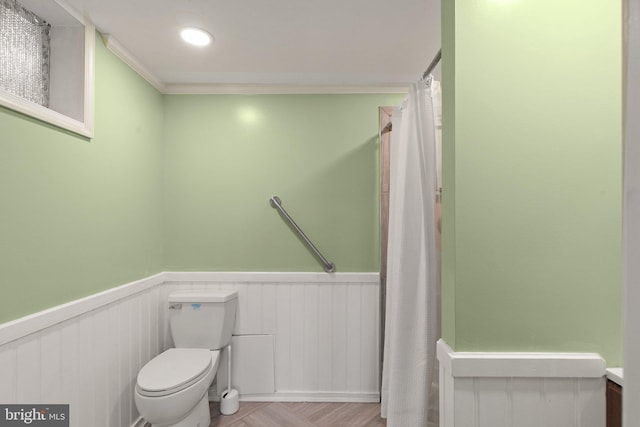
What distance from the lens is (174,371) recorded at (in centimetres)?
163

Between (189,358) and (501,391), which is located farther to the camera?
(189,358)

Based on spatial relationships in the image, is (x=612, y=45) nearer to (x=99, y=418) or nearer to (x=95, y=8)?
(x=95, y=8)

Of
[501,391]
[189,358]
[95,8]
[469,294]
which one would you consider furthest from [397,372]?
[95,8]

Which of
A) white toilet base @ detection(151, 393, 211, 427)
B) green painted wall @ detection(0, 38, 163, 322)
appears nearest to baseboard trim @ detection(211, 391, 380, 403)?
white toilet base @ detection(151, 393, 211, 427)

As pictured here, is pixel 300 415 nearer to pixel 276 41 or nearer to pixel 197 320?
pixel 197 320

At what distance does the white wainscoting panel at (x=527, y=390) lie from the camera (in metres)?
0.99

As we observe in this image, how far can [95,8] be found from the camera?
4.63 ft

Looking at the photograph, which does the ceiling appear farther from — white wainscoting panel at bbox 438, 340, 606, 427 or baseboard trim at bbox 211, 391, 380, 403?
baseboard trim at bbox 211, 391, 380, 403

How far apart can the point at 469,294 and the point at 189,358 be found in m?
1.55

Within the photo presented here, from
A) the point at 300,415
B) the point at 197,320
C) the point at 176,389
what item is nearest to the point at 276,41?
the point at 197,320

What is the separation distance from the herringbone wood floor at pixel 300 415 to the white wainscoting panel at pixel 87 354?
0.58m

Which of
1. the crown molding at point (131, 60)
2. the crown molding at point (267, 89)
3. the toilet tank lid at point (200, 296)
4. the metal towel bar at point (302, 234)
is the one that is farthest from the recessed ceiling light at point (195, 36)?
the toilet tank lid at point (200, 296)

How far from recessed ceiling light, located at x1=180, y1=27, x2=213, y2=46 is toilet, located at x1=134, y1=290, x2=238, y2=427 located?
4.83ft

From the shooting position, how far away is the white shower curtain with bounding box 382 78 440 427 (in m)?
1.44
